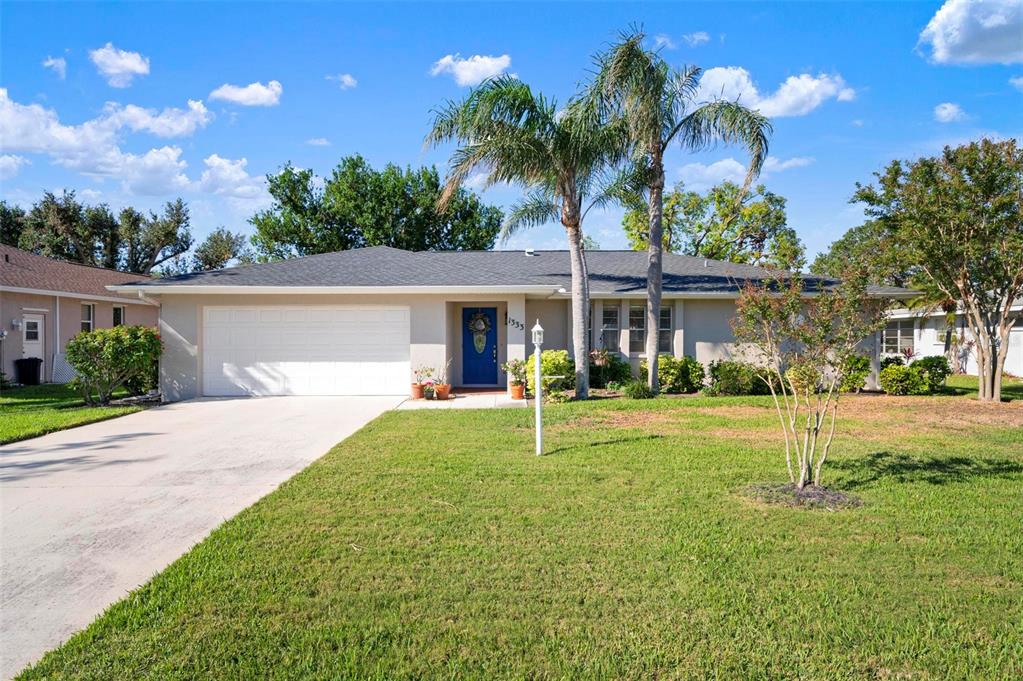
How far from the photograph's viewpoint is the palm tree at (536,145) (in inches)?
497

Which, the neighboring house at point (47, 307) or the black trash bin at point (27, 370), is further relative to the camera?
the black trash bin at point (27, 370)

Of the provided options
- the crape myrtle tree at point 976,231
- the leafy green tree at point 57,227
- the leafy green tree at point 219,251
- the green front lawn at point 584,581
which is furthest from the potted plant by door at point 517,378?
the leafy green tree at point 57,227

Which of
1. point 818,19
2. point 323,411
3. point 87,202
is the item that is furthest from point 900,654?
point 87,202

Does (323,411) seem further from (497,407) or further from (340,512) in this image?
(340,512)

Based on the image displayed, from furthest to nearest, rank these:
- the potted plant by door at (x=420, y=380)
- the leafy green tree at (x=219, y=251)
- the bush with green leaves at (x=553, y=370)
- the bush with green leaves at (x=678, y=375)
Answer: the leafy green tree at (x=219, y=251), the bush with green leaves at (x=678, y=375), the potted plant by door at (x=420, y=380), the bush with green leaves at (x=553, y=370)

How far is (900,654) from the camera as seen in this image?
3.15 metres

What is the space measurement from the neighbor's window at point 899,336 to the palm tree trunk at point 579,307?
17395 millimetres

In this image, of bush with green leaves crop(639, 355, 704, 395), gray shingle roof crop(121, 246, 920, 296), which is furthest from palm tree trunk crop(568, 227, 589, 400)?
bush with green leaves crop(639, 355, 704, 395)

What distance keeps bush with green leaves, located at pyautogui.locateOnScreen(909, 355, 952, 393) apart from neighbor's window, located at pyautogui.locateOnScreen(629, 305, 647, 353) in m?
6.70

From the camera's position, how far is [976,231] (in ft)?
45.0

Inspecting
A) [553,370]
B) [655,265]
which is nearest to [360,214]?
[553,370]

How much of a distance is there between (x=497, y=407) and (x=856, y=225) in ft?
154

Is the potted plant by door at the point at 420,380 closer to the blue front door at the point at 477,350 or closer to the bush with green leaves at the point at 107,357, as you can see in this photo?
the blue front door at the point at 477,350

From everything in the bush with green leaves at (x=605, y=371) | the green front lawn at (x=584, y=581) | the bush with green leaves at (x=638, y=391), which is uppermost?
the bush with green leaves at (x=605, y=371)
